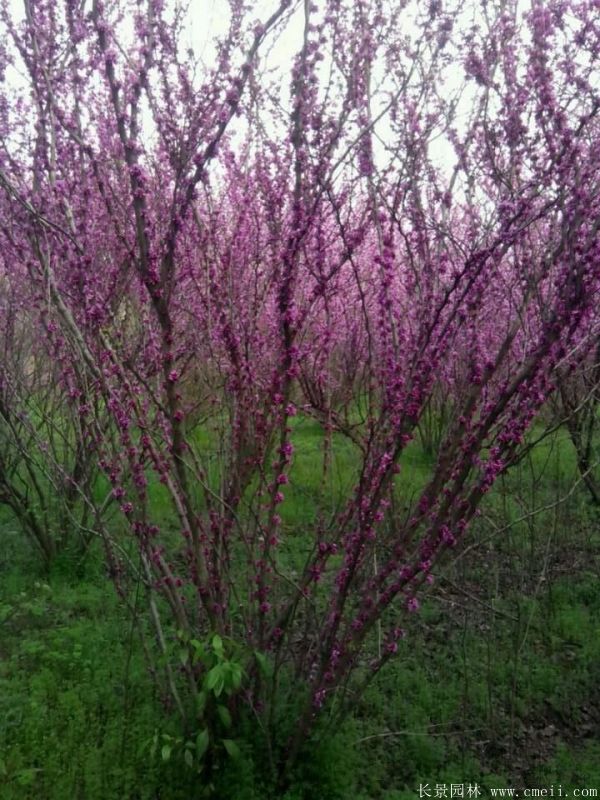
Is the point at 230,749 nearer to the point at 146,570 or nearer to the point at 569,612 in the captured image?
the point at 146,570

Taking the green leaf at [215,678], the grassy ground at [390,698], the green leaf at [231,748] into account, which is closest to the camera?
the green leaf at [215,678]

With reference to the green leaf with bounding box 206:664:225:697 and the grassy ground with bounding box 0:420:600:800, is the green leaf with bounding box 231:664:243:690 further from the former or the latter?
the grassy ground with bounding box 0:420:600:800

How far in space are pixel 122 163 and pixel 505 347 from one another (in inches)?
84.0

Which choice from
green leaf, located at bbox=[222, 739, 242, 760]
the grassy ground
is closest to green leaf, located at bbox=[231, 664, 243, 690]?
green leaf, located at bbox=[222, 739, 242, 760]

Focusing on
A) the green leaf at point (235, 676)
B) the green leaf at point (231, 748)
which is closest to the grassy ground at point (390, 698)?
the green leaf at point (231, 748)

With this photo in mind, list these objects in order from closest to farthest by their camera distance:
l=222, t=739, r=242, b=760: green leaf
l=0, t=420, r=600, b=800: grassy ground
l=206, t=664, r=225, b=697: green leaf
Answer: l=206, t=664, r=225, b=697: green leaf → l=222, t=739, r=242, b=760: green leaf → l=0, t=420, r=600, b=800: grassy ground

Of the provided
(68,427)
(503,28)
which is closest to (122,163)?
(503,28)

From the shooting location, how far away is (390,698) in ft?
12.3

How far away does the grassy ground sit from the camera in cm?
296

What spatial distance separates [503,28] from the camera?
12.8 ft

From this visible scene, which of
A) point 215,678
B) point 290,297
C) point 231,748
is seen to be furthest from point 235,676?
point 290,297

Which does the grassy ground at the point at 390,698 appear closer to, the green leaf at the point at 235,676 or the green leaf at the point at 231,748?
the green leaf at the point at 231,748

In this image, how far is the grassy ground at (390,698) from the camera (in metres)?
2.96

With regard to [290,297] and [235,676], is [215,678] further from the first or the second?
[290,297]
